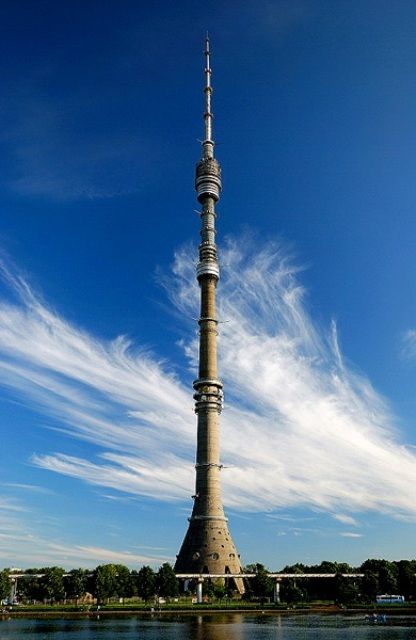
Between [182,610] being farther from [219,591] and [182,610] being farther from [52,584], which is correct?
[52,584]

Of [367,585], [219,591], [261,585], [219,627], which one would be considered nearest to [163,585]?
[219,591]

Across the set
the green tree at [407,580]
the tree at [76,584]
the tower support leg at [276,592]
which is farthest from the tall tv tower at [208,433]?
the green tree at [407,580]

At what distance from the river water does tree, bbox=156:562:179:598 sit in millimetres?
23310

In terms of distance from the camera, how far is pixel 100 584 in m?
133

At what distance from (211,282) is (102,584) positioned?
86.5m

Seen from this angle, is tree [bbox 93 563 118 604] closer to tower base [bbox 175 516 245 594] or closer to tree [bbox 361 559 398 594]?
tower base [bbox 175 516 245 594]

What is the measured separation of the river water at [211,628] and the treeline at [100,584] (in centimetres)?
2364

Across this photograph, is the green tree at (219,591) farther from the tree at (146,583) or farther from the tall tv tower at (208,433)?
the tree at (146,583)

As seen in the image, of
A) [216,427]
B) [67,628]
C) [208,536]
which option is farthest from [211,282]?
[67,628]

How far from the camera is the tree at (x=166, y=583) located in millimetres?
134625

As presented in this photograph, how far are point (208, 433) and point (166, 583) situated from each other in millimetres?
42572

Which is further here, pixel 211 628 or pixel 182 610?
pixel 182 610

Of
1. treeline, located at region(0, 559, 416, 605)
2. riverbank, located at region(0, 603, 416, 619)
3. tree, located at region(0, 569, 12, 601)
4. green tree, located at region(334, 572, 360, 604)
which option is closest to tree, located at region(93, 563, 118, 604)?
treeline, located at region(0, 559, 416, 605)

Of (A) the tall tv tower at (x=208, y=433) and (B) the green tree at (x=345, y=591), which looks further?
(A) the tall tv tower at (x=208, y=433)
